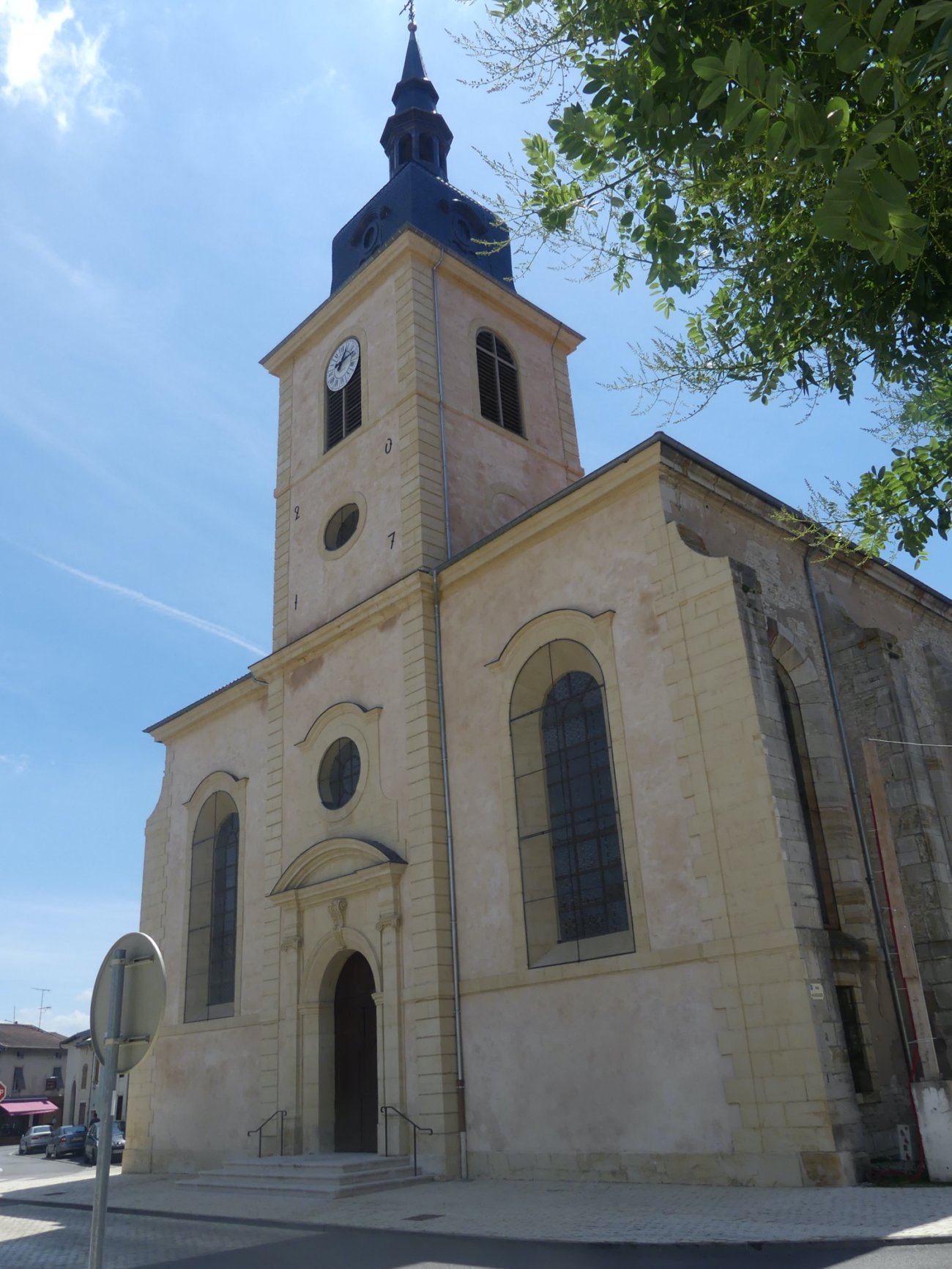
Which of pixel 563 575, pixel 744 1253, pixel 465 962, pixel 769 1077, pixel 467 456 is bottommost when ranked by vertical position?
pixel 744 1253

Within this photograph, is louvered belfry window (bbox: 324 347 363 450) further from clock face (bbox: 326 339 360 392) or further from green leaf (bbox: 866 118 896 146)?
green leaf (bbox: 866 118 896 146)

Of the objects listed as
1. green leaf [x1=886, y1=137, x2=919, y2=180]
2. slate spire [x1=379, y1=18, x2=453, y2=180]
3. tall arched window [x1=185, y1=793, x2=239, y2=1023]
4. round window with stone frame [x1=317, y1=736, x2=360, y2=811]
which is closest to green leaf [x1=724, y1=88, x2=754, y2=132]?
green leaf [x1=886, y1=137, x2=919, y2=180]

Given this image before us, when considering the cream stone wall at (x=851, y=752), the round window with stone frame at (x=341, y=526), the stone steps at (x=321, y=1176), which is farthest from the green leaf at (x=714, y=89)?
the round window with stone frame at (x=341, y=526)

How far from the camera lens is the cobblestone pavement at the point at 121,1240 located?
28.8 feet

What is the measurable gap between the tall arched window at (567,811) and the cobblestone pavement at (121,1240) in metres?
4.66

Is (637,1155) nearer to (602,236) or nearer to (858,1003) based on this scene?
(858,1003)

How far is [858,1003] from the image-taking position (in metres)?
11.7

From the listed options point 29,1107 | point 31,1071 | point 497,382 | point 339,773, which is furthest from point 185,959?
point 31,1071

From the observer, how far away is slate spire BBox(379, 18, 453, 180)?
23.4 meters

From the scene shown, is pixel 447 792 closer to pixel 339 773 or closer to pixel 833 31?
pixel 339 773

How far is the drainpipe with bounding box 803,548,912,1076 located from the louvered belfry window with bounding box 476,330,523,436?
7.04 metres

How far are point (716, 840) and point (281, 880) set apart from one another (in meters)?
8.02

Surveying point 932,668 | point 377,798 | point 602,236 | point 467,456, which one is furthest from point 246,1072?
point 602,236

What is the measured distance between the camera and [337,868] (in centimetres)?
1593
